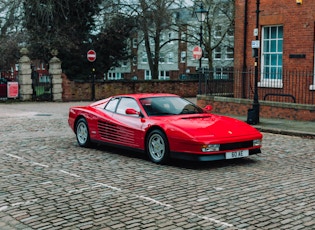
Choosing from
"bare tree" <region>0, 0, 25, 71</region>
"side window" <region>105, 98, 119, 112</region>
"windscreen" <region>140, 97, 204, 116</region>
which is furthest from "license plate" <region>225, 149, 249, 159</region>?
"bare tree" <region>0, 0, 25, 71</region>

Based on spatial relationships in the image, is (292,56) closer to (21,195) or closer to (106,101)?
(106,101)

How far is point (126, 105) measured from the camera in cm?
1101

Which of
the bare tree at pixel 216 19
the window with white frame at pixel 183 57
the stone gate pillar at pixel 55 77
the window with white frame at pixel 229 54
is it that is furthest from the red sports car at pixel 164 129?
the window with white frame at pixel 183 57

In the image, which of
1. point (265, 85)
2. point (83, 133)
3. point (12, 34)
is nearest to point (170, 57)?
point (12, 34)

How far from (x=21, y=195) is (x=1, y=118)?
1311 centimetres

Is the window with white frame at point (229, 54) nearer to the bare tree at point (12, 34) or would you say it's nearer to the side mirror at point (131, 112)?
the bare tree at point (12, 34)

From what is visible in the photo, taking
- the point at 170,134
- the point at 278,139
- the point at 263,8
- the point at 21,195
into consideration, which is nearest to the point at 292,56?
the point at 263,8

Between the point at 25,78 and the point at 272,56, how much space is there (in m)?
16.3

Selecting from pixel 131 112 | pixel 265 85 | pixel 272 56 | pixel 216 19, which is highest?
pixel 216 19

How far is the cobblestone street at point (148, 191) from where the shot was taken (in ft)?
19.7

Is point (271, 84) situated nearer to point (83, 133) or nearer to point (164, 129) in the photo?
point (83, 133)

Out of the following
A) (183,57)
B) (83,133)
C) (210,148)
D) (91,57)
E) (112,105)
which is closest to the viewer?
(210,148)

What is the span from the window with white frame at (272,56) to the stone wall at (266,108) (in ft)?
5.30

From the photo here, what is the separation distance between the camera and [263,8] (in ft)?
66.5
